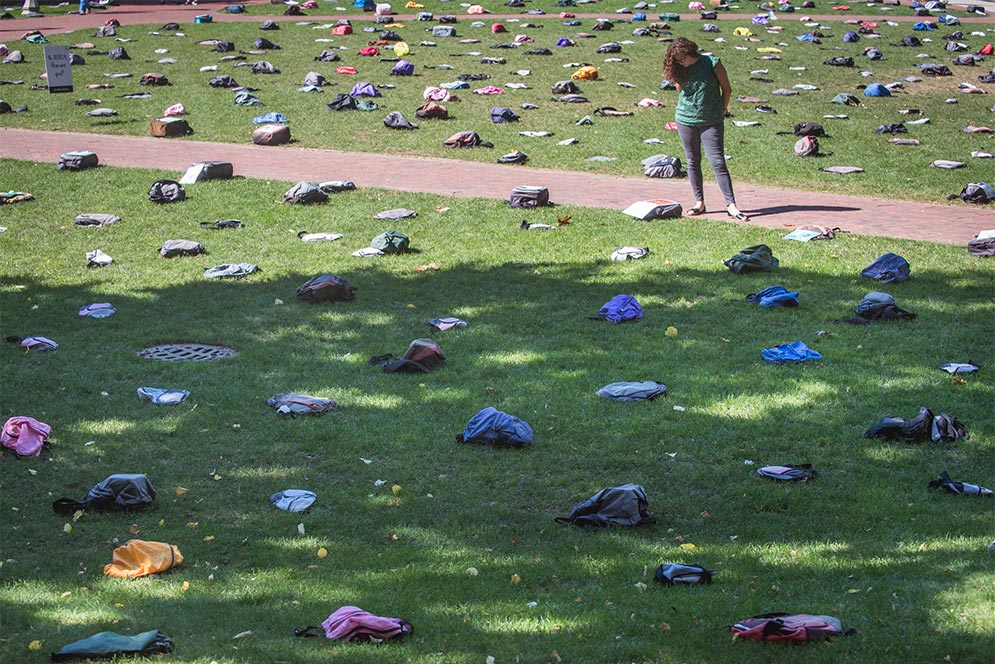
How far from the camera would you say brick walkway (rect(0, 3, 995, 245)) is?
40.1 ft

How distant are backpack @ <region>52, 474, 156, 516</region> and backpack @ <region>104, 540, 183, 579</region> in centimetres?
60

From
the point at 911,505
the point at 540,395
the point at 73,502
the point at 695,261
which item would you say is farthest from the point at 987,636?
the point at 695,261

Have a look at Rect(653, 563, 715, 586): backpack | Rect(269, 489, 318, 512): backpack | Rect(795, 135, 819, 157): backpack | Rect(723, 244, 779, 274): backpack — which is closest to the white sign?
Rect(723, 244, 779, 274): backpack

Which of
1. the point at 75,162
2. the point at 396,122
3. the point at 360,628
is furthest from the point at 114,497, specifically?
the point at 396,122

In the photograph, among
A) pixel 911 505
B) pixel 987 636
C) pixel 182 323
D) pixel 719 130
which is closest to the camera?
pixel 987 636

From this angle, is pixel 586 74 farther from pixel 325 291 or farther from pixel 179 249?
pixel 325 291

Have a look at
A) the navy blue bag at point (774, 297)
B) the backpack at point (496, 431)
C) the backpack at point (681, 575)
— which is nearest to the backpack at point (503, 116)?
the navy blue bag at point (774, 297)

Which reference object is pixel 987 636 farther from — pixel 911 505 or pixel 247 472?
pixel 247 472

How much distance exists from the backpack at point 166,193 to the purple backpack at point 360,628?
9795mm

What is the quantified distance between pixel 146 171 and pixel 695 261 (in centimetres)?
792

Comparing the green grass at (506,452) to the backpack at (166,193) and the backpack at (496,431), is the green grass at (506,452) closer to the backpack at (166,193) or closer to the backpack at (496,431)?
the backpack at (496,431)

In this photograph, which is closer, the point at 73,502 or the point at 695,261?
the point at 73,502

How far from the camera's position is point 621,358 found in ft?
27.3

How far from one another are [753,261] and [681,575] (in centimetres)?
578
